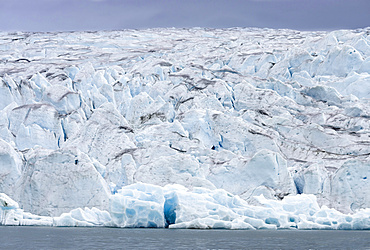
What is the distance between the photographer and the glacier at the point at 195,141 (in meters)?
20.6

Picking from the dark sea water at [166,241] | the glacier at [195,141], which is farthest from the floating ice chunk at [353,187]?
the dark sea water at [166,241]

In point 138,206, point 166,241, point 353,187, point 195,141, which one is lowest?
point 166,241

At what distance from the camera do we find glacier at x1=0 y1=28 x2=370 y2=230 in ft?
67.7

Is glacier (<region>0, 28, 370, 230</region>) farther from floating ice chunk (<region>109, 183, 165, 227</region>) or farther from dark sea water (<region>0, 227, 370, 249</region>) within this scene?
dark sea water (<region>0, 227, 370, 249</region>)

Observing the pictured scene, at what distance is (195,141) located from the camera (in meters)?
27.7

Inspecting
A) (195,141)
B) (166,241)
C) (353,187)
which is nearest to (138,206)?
(166,241)

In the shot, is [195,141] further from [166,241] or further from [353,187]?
[166,241]

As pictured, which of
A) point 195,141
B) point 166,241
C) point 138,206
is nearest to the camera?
point 166,241

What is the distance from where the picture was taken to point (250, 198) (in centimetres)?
2258

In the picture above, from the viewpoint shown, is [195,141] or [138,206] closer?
[138,206]

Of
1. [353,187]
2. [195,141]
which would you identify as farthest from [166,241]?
[195,141]

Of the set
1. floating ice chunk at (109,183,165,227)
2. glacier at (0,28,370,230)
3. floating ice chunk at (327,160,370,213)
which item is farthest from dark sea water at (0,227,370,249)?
floating ice chunk at (327,160,370,213)

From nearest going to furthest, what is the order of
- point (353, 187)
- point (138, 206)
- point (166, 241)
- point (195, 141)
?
point (166, 241) → point (138, 206) → point (353, 187) → point (195, 141)

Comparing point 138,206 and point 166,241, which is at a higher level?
→ point 138,206
